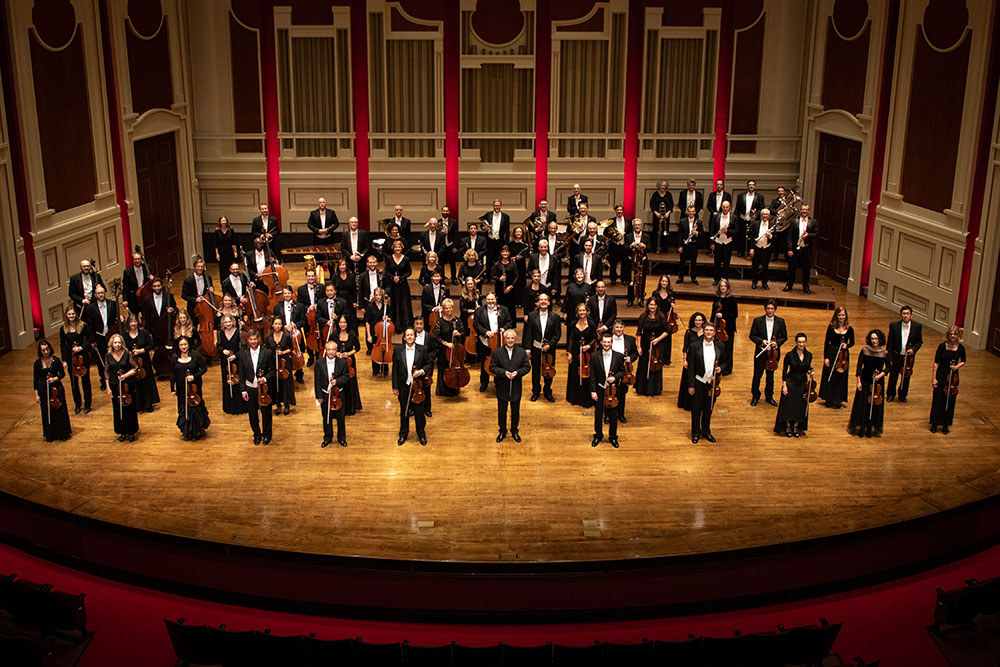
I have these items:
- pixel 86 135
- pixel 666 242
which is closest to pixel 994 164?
pixel 666 242

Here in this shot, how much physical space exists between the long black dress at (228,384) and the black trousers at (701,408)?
4.41m

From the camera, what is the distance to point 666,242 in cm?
1639

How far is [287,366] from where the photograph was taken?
10641 millimetres

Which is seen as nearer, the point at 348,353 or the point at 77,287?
the point at 348,353

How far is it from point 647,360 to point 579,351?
1.03 metres

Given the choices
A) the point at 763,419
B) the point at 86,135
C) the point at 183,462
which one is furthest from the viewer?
the point at 86,135

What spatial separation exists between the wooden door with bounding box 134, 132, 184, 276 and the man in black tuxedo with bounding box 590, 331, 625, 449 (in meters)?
8.05

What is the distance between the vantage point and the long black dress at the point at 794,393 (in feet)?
33.5

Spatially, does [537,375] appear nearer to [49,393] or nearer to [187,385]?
[187,385]

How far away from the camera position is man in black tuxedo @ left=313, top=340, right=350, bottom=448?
984cm

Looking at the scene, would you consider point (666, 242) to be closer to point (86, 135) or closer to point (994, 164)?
point (994, 164)

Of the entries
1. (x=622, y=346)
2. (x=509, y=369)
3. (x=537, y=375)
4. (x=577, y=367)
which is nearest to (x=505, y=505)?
(x=509, y=369)

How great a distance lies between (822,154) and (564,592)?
1041 centimetres

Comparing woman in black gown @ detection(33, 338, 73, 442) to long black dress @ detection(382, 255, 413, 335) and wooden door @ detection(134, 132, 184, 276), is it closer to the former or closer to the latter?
long black dress @ detection(382, 255, 413, 335)
